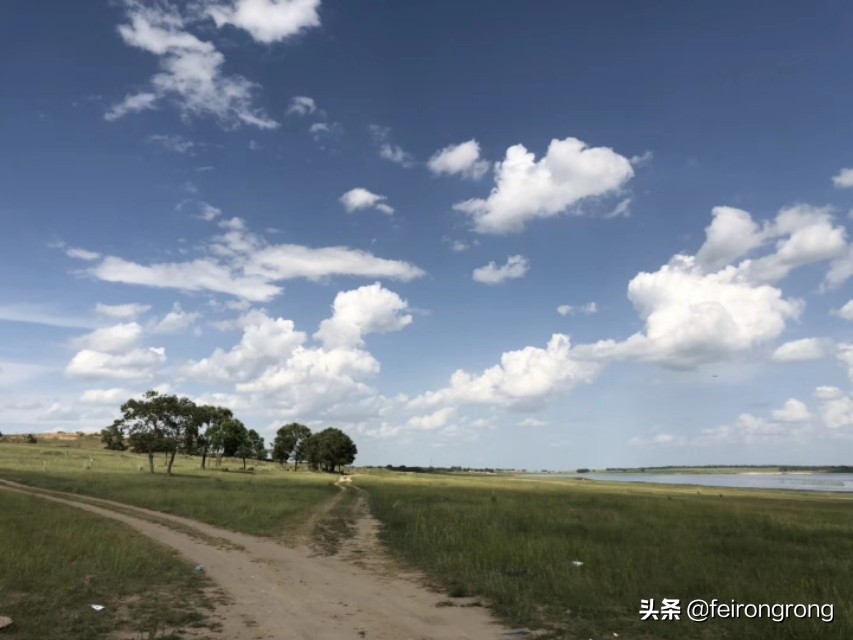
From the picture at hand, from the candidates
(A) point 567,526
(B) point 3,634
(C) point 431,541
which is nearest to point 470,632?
(B) point 3,634

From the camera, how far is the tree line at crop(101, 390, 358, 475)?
258ft

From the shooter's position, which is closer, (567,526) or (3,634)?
(3,634)

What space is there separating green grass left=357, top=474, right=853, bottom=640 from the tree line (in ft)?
190

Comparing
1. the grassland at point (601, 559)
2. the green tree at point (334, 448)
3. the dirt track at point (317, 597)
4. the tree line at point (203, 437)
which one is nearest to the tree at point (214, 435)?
the tree line at point (203, 437)

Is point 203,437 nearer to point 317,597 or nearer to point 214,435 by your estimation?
point 214,435

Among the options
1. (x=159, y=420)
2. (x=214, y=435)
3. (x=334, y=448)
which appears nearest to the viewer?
(x=159, y=420)

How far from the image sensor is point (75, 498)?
40281 mm

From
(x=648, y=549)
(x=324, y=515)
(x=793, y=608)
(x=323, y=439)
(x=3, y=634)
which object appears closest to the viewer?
(x=3, y=634)

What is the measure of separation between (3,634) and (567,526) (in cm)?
2411

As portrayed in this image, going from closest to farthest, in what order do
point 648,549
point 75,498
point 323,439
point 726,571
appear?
point 726,571, point 648,549, point 75,498, point 323,439

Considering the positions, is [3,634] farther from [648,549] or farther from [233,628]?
[648,549]

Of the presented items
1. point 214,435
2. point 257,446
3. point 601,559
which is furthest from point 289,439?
point 601,559

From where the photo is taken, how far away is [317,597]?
14.2m

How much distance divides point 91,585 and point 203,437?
97740 mm
